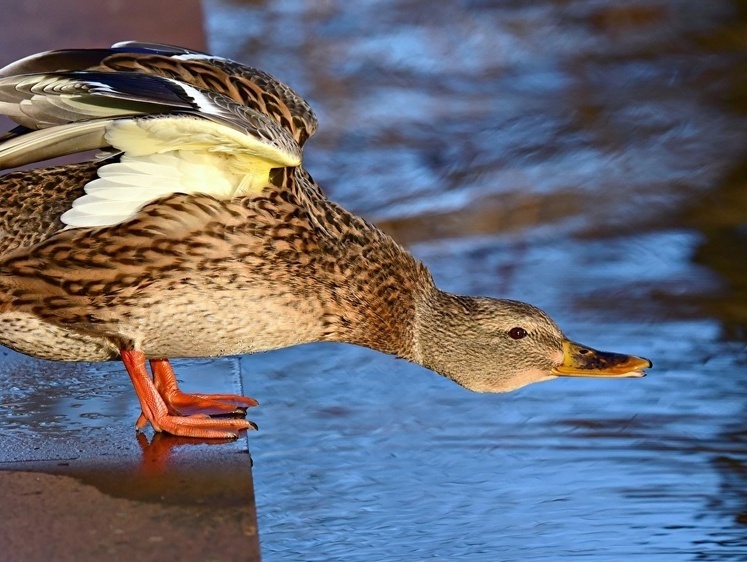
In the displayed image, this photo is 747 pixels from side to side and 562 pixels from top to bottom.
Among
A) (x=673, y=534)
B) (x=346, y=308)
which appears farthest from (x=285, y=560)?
(x=673, y=534)

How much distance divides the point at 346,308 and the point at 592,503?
1260mm

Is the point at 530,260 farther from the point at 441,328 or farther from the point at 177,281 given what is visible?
the point at 177,281

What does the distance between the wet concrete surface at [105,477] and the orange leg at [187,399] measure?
0.40ft

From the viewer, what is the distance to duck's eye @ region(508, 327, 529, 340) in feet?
15.8

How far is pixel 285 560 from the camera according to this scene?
4.92m

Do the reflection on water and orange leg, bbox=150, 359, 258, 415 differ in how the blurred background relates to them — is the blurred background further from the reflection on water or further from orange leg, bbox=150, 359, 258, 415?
orange leg, bbox=150, 359, 258, 415

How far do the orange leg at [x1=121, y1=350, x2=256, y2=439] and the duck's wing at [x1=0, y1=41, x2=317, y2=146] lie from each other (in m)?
0.87

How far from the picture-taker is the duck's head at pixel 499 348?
15.7 feet

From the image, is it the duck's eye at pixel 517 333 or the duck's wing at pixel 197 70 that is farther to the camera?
the duck's eye at pixel 517 333

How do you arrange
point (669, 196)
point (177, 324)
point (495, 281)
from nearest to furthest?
point (177, 324) < point (495, 281) < point (669, 196)

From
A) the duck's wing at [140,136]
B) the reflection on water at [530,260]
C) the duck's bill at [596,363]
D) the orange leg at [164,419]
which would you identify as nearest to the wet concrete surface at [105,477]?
the orange leg at [164,419]

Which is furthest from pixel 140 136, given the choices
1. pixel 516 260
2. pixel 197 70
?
pixel 516 260

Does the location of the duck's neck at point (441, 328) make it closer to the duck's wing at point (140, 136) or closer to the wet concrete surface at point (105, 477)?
the wet concrete surface at point (105, 477)

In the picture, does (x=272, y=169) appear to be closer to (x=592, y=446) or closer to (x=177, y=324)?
(x=177, y=324)
